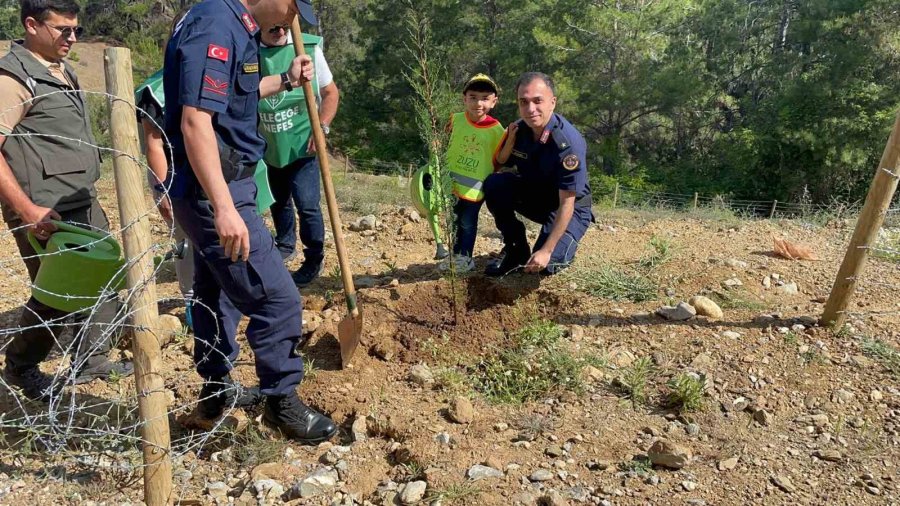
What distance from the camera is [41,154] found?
9.24ft

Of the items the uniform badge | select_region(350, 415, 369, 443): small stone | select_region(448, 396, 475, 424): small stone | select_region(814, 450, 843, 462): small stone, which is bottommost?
select_region(350, 415, 369, 443): small stone

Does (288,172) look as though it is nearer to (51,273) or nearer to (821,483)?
(51,273)

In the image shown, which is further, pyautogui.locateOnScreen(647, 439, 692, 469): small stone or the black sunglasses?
the black sunglasses

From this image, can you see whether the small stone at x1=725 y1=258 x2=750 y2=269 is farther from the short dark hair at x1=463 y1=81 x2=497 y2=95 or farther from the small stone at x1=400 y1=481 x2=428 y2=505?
the small stone at x1=400 y1=481 x2=428 y2=505

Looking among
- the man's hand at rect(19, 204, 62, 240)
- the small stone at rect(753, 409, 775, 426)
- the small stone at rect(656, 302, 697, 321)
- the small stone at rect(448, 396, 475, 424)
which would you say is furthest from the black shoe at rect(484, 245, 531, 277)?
the man's hand at rect(19, 204, 62, 240)

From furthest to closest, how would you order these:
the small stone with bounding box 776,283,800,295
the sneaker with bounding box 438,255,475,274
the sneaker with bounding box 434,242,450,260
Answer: the sneaker with bounding box 434,242,450,260
the small stone with bounding box 776,283,800,295
the sneaker with bounding box 438,255,475,274

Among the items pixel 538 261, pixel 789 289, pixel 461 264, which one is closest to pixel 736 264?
pixel 789 289

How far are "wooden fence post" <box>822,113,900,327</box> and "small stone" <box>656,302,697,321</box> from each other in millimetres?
674

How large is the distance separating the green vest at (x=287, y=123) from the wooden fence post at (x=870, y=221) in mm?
2855

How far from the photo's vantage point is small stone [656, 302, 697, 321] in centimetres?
350

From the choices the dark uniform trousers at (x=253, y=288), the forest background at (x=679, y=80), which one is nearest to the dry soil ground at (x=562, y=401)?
the dark uniform trousers at (x=253, y=288)

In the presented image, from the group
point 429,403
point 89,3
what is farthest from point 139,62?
point 429,403

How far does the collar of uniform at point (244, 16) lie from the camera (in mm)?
2223

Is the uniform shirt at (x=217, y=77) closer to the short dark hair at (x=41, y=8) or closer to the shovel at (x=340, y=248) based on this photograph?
the shovel at (x=340, y=248)
